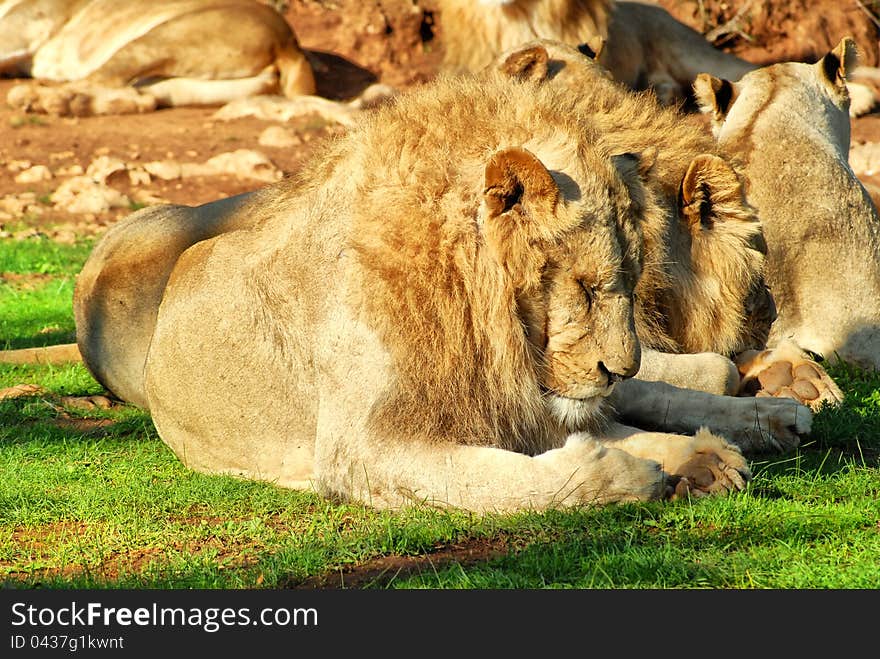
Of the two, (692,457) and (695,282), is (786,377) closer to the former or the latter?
(695,282)

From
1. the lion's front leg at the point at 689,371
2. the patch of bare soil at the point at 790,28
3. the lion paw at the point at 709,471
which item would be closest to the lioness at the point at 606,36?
the patch of bare soil at the point at 790,28

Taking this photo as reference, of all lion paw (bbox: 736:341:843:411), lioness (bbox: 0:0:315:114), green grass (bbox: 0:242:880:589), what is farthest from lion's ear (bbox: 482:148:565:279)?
lioness (bbox: 0:0:315:114)

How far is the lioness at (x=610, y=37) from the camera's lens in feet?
39.5

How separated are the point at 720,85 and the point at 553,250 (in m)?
3.30

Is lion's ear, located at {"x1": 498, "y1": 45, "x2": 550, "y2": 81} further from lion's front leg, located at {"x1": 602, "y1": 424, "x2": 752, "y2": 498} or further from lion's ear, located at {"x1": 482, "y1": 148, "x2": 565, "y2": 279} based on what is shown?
lion's ear, located at {"x1": 482, "y1": 148, "x2": 565, "y2": 279}

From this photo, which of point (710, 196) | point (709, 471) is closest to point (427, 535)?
point (709, 471)

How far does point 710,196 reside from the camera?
5.32m

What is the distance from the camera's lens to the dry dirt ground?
1116cm

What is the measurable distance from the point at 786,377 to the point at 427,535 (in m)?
2.12

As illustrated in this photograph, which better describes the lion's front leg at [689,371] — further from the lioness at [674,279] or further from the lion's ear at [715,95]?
the lion's ear at [715,95]

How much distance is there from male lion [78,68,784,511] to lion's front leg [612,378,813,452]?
0.37 meters

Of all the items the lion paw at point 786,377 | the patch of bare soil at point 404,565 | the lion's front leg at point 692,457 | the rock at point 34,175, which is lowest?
the rock at point 34,175

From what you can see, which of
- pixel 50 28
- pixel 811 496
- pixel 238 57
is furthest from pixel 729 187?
pixel 50 28

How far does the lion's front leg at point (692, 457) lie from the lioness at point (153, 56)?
988cm
